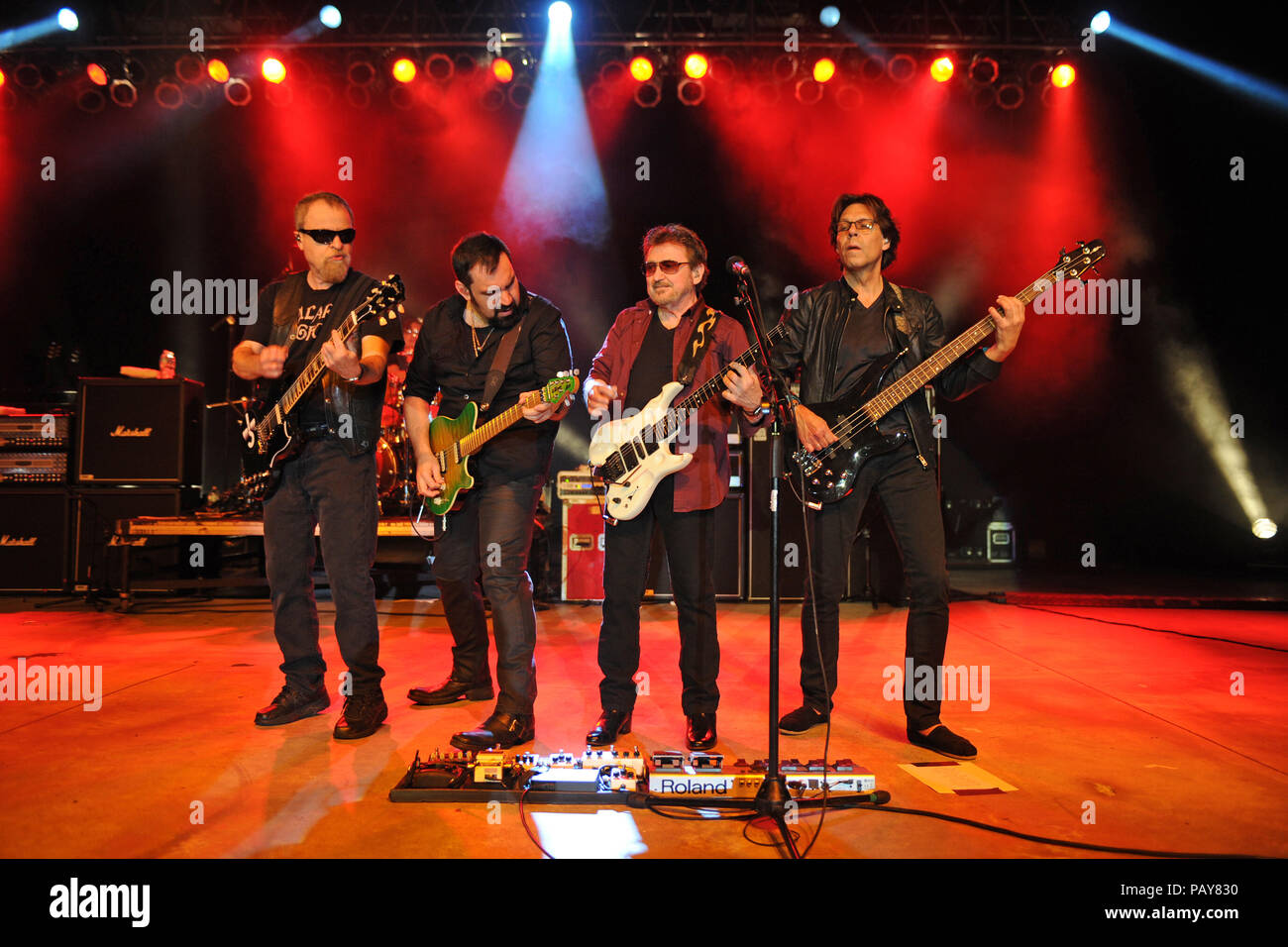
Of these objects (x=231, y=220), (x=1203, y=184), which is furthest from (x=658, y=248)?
(x=1203, y=184)

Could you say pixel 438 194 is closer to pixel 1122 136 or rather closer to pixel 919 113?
pixel 919 113

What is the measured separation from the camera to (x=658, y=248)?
136 inches

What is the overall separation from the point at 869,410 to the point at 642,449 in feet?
3.46

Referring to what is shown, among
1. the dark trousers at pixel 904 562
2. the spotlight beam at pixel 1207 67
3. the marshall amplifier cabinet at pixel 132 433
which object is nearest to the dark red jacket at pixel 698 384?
the dark trousers at pixel 904 562

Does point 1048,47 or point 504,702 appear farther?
point 1048,47

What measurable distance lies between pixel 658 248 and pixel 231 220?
28.9ft

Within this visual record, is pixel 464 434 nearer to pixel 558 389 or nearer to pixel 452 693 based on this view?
pixel 558 389

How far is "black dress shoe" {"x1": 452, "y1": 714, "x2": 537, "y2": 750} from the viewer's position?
10.5 ft

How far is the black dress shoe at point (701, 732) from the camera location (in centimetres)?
331

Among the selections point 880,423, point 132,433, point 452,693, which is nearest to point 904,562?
point 880,423

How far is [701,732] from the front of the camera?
3.34 metres

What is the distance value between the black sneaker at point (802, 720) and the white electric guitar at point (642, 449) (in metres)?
1.18

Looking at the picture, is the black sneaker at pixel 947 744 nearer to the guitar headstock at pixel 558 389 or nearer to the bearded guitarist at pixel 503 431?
the bearded guitarist at pixel 503 431

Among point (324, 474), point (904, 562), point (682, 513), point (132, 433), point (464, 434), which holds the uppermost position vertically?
point (132, 433)
